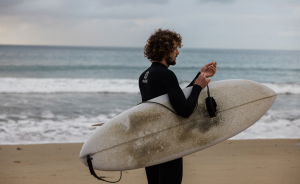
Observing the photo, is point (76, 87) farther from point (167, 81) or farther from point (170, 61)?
point (167, 81)

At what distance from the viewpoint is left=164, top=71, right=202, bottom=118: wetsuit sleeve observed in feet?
7.65

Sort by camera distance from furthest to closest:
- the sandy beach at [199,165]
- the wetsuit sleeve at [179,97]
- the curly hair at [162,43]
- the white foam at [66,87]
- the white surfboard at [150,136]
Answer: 1. the white foam at [66,87]
2. the sandy beach at [199,165]
3. the white surfboard at [150,136]
4. the curly hair at [162,43]
5. the wetsuit sleeve at [179,97]

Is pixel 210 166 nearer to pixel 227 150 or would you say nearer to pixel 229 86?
pixel 227 150

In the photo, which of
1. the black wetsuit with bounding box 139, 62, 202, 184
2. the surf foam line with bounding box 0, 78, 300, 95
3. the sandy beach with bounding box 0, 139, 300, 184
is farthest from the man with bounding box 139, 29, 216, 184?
the surf foam line with bounding box 0, 78, 300, 95

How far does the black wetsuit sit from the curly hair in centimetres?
5

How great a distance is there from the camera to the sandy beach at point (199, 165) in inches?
186

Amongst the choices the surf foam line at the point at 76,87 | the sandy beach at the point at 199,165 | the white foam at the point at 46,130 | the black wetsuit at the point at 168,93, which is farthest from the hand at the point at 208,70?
the surf foam line at the point at 76,87

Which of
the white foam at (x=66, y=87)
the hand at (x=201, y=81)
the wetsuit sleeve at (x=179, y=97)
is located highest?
the hand at (x=201, y=81)

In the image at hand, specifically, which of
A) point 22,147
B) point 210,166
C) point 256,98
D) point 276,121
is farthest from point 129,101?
point 256,98

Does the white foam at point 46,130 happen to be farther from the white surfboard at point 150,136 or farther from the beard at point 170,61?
the beard at point 170,61

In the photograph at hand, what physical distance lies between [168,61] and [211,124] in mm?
569

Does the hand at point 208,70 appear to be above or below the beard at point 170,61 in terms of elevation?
below

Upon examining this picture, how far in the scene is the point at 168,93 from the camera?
93.0 inches

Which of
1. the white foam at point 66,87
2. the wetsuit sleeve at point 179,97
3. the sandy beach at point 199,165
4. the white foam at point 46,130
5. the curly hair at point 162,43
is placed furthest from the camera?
the white foam at point 66,87
